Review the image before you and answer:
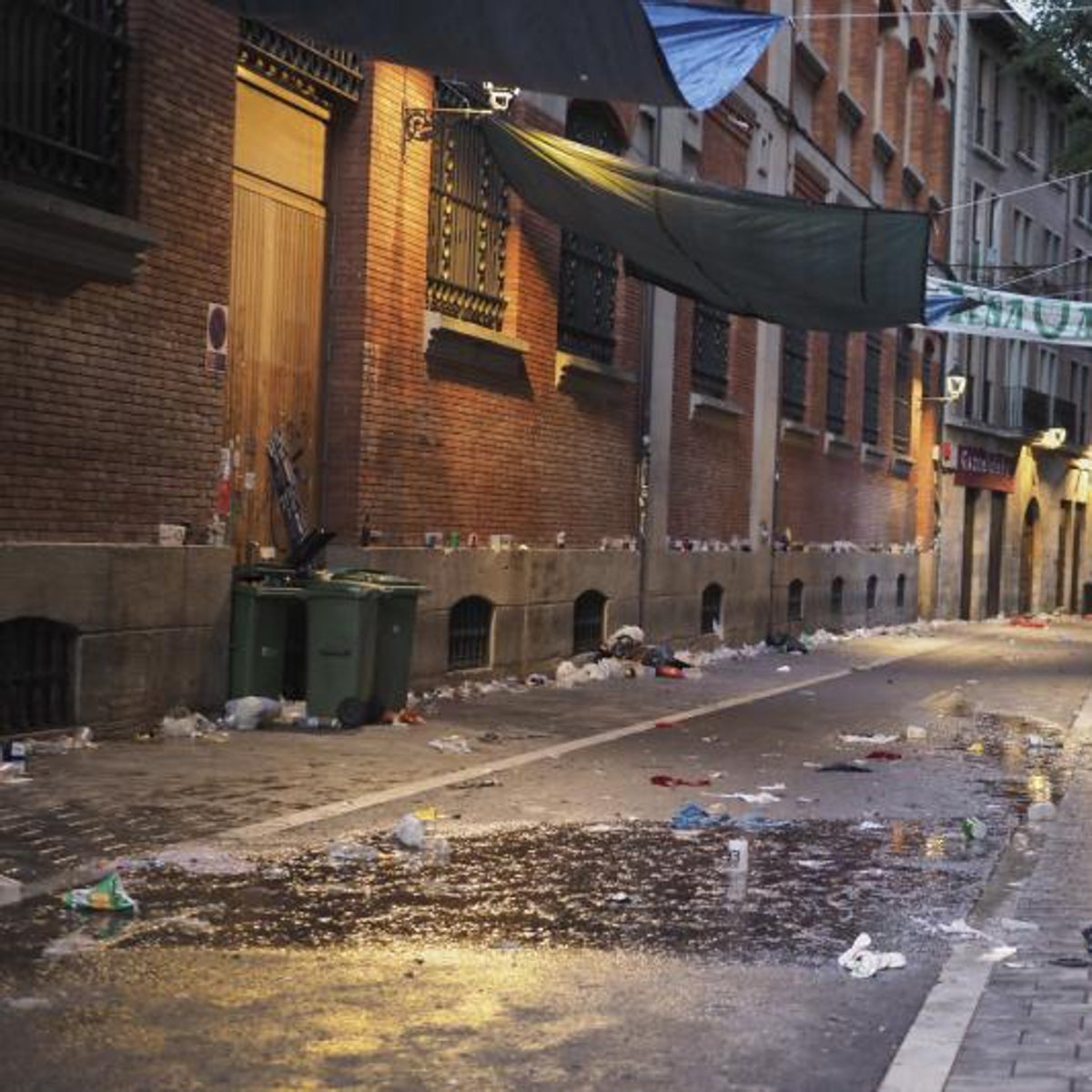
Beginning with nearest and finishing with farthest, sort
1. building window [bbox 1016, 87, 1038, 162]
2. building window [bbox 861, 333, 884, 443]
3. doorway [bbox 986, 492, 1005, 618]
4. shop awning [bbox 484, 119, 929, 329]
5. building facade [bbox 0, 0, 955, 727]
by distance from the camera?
building facade [bbox 0, 0, 955, 727] → shop awning [bbox 484, 119, 929, 329] → building window [bbox 861, 333, 884, 443] → doorway [bbox 986, 492, 1005, 618] → building window [bbox 1016, 87, 1038, 162]

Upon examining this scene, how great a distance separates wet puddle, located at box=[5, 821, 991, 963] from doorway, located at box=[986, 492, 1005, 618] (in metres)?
33.0

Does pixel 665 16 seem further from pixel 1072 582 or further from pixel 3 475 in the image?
pixel 1072 582

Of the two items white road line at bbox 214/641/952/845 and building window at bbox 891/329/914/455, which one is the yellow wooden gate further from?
building window at bbox 891/329/914/455

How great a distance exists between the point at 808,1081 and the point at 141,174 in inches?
324

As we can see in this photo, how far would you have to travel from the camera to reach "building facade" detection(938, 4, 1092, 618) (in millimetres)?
37750

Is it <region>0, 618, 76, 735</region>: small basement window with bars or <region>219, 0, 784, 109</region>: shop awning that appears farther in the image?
<region>0, 618, 76, 735</region>: small basement window with bars

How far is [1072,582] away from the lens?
157 feet

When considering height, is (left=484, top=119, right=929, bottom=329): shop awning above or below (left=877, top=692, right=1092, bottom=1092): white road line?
above

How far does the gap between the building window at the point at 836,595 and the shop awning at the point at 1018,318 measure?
7.25 m

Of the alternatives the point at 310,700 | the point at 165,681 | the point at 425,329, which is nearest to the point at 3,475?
the point at 165,681

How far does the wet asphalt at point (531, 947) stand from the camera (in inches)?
189

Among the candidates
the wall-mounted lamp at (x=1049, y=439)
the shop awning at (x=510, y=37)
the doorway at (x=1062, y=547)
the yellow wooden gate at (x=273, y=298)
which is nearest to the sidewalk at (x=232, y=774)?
the yellow wooden gate at (x=273, y=298)

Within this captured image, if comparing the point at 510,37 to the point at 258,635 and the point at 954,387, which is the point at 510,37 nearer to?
the point at 258,635

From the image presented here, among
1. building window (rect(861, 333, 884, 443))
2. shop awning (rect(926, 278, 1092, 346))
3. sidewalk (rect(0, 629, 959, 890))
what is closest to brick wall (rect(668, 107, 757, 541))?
shop awning (rect(926, 278, 1092, 346))
